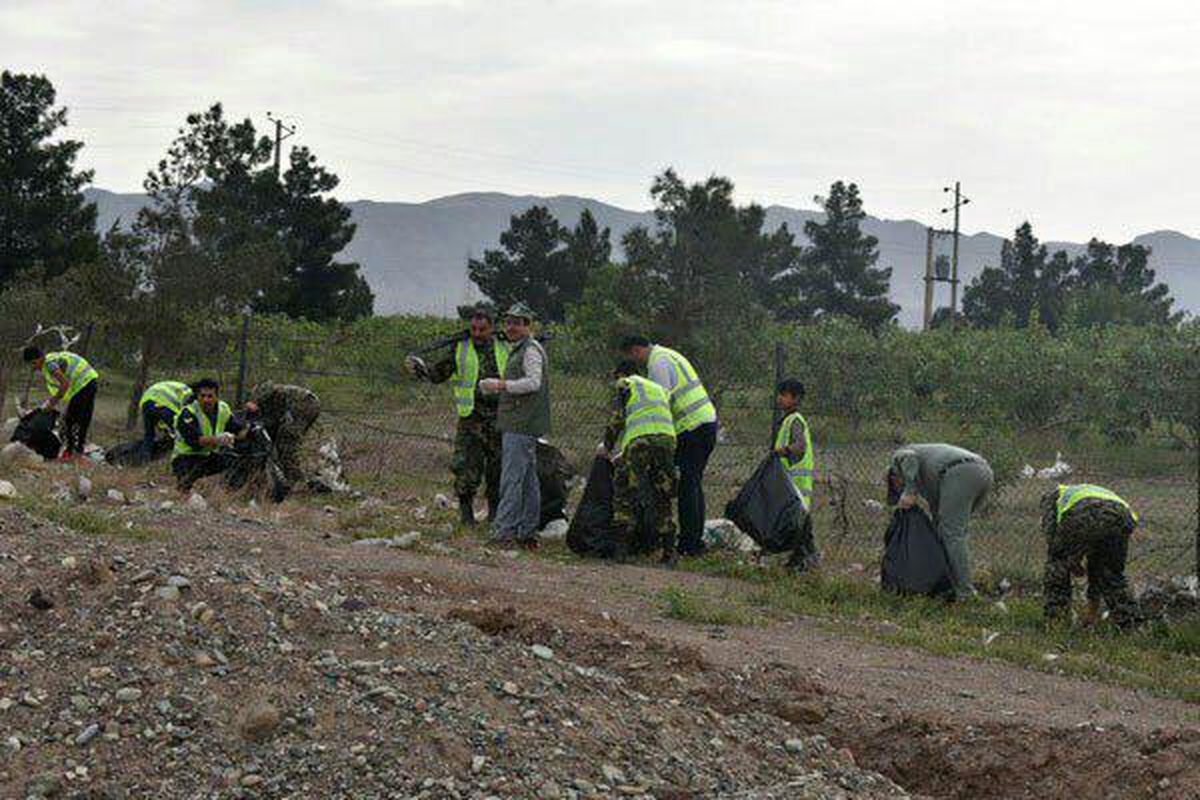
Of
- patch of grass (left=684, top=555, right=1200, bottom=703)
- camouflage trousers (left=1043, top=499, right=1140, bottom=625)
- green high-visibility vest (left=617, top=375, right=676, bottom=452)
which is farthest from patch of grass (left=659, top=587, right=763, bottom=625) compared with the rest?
camouflage trousers (left=1043, top=499, right=1140, bottom=625)

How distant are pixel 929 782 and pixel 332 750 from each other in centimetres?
242

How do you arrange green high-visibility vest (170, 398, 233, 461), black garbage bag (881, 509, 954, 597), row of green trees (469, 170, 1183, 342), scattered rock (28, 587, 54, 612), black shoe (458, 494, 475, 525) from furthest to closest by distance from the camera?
row of green trees (469, 170, 1183, 342), green high-visibility vest (170, 398, 233, 461), black shoe (458, 494, 475, 525), black garbage bag (881, 509, 954, 597), scattered rock (28, 587, 54, 612)

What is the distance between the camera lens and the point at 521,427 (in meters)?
10.8

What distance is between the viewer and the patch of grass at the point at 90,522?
9250mm

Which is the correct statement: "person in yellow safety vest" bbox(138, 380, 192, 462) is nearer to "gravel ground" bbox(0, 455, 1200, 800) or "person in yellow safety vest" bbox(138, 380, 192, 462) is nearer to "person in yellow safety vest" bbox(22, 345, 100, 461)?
"person in yellow safety vest" bbox(22, 345, 100, 461)

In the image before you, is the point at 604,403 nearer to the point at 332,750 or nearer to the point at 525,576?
the point at 525,576

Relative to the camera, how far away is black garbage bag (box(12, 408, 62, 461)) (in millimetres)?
14078

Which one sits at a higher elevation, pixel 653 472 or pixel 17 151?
pixel 17 151

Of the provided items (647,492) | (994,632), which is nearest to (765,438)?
(647,492)

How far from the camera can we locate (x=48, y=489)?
11.6 metres

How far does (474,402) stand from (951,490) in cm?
351

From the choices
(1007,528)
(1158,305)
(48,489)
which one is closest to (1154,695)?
(1007,528)

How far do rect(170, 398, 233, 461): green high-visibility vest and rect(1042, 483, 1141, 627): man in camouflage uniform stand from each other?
6491mm

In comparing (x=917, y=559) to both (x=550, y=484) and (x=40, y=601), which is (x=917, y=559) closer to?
(x=550, y=484)
